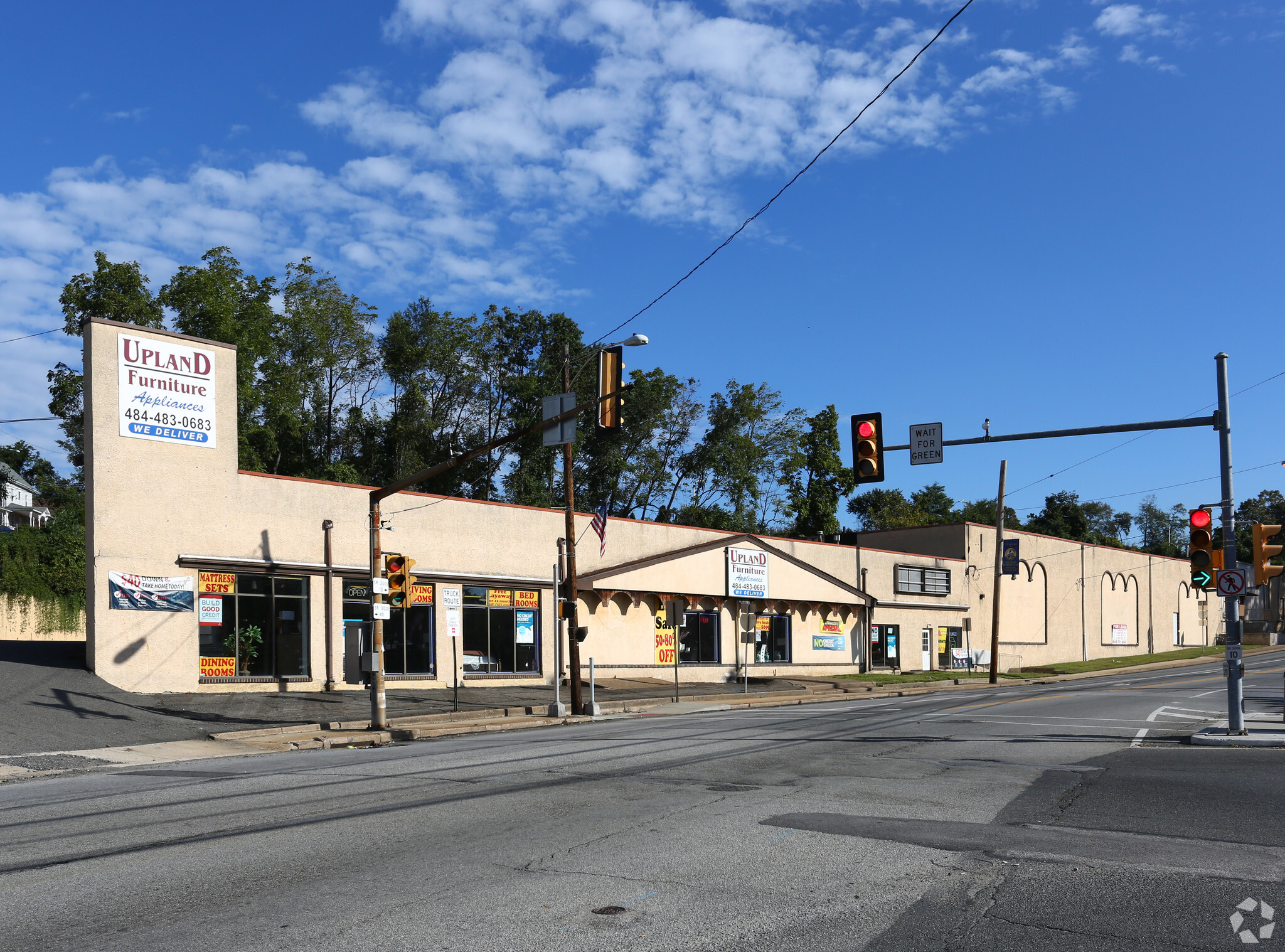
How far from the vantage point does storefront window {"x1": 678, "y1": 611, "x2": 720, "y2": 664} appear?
130 ft

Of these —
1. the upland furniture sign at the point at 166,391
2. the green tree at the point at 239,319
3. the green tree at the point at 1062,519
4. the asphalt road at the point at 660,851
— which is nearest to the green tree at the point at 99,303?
the green tree at the point at 239,319

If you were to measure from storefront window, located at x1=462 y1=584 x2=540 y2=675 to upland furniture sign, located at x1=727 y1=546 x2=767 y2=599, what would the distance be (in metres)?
8.99

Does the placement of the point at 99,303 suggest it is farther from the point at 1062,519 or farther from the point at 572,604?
the point at 1062,519

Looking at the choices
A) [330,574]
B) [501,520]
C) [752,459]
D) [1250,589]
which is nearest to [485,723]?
[330,574]

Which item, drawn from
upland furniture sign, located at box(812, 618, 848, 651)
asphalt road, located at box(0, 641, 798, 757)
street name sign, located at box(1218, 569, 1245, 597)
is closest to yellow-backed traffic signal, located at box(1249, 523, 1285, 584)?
street name sign, located at box(1218, 569, 1245, 597)

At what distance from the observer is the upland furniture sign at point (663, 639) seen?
38.6 meters

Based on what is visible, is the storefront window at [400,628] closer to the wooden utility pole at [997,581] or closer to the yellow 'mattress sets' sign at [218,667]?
the yellow 'mattress sets' sign at [218,667]

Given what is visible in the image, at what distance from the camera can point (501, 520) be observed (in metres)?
34.1

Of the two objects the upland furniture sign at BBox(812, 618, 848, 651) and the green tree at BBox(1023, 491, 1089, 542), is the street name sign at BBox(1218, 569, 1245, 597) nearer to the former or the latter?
the upland furniture sign at BBox(812, 618, 848, 651)

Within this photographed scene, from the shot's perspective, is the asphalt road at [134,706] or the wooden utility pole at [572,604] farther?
the wooden utility pole at [572,604]

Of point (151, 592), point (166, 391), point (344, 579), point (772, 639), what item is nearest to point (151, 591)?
point (151, 592)

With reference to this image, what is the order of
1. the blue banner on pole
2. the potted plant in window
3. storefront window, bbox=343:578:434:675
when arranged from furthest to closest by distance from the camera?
the blue banner on pole, storefront window, bbox=343:578:434:675, the potted plant in window

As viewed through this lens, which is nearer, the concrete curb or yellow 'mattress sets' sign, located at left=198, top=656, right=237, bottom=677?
the concrete curb

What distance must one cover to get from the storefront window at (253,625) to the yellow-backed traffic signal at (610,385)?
14.8 m
